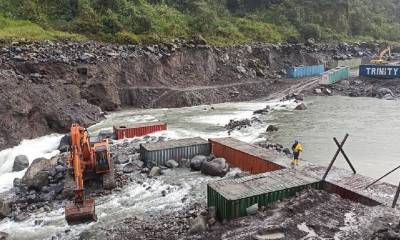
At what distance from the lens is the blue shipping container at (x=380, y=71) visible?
188 feet

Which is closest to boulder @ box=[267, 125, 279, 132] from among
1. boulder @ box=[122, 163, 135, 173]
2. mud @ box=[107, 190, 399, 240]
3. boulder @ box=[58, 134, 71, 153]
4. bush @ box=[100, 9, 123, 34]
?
boulder @ box=[122, 163, 135, 173]

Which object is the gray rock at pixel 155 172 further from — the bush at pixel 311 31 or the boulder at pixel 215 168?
the bush at pixel 311 31

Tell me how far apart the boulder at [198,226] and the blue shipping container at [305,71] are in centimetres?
4839

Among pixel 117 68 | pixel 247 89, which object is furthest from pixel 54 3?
pixel 247 89

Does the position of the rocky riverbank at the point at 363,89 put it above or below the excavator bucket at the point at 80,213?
above

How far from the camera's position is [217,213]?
19.0 meters

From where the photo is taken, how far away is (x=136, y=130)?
3475cm

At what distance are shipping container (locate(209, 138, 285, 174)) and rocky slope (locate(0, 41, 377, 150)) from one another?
1491 cm

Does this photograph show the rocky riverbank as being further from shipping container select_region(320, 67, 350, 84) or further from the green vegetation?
the green vegetation

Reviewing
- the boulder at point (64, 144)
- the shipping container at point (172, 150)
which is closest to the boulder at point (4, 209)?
the shipping container at point (172, 150)

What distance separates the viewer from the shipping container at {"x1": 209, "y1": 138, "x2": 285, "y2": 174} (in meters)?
24.7

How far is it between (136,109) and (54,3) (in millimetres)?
23523

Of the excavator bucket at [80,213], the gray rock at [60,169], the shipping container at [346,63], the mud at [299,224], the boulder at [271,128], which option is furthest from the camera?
the shipping container at [346,63]

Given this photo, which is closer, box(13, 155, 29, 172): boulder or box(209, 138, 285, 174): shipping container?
box(209, 138, 285, 174): shipping container
